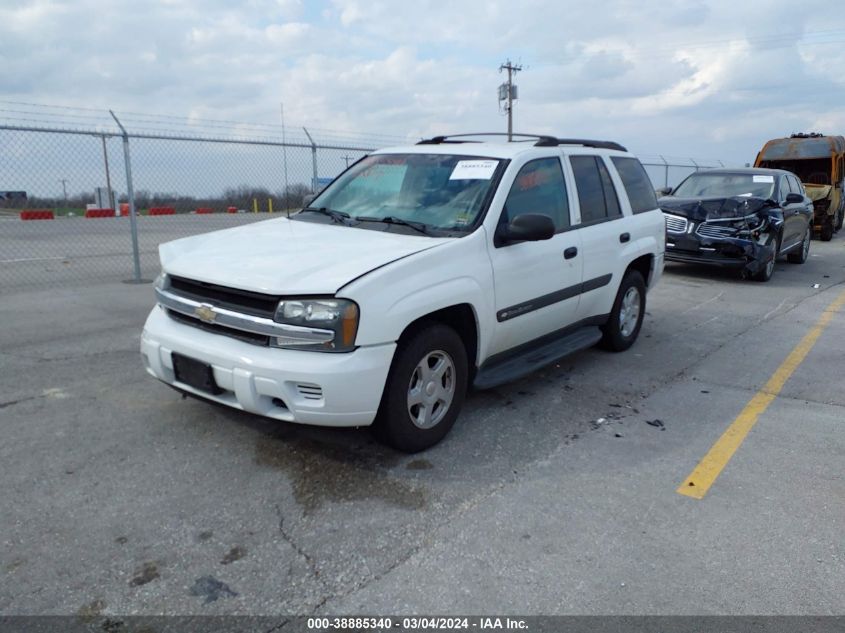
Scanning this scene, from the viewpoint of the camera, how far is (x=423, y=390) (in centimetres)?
386

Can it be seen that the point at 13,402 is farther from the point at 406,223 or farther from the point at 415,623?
the point at 415,623

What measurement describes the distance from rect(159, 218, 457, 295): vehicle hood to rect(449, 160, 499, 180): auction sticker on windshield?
0.71 meters

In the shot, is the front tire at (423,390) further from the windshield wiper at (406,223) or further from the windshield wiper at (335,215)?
the windshield wiper at (335,215)

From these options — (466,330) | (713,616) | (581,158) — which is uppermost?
(581,158)

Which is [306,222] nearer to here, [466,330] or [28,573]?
[466,330]

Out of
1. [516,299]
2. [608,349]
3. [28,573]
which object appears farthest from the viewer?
[608,349]

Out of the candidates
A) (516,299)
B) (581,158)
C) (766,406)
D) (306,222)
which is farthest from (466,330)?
(766,406)

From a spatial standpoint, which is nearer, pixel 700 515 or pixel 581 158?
pixel 700 515

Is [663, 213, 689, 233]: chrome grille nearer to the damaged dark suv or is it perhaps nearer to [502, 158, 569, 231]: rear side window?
the damaged dark suv

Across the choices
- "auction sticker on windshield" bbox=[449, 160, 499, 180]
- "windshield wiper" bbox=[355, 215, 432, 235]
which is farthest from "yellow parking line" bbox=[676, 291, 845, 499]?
"auction sticker on windshield" bbox=[449, 160, 499, 180]

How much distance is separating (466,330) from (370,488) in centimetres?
118

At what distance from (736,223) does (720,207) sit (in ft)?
1.34

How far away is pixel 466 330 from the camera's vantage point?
164 inches

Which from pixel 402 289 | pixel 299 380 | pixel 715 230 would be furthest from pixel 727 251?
pixel 299 380
